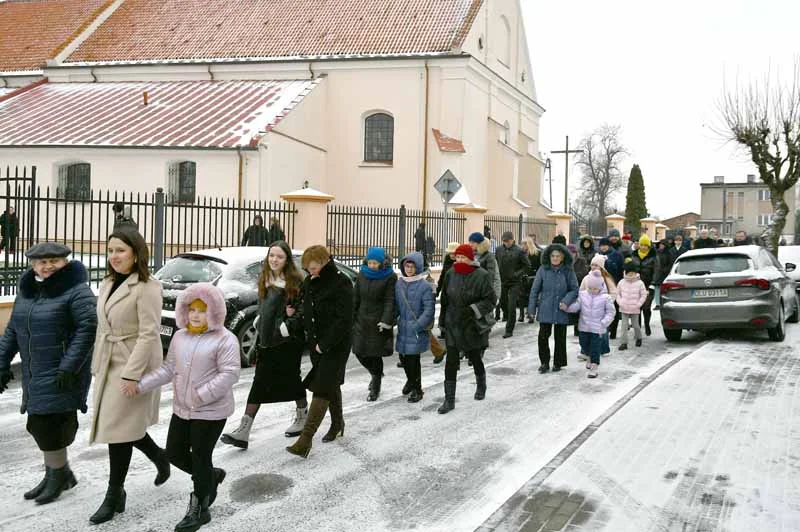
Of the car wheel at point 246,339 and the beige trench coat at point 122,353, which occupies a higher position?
the beige trench coat at point 122,353

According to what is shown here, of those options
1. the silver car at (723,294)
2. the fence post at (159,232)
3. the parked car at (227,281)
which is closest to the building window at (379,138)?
the fence post at (159,232)

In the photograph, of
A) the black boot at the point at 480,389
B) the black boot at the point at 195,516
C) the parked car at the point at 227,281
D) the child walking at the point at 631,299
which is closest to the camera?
the black boot at the point at 195,516

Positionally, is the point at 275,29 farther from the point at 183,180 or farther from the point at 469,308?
the point at 469,308

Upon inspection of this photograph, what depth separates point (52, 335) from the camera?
4.88m

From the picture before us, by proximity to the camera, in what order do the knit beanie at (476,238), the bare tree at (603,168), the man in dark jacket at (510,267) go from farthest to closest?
the bare tree at (603,168) < the man in dark jacket at (510,267) < the knit beanie at (476,238)

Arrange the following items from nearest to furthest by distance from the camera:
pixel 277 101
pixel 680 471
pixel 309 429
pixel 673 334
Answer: pixel 680 471 → pixel 309 429 → pixel 673 334 → pixel 277 101

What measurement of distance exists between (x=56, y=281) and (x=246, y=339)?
18.4ft

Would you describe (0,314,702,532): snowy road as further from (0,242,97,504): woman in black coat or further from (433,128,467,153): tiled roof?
(433,128,467,153): tiled roof

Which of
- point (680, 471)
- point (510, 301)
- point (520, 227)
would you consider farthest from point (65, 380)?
point (520, 227)

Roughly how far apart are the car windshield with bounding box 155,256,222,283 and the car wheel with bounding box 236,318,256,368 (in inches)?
29.0

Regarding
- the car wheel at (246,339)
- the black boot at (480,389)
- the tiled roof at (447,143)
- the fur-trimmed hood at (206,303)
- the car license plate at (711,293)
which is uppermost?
the tiled roof at (447,143)

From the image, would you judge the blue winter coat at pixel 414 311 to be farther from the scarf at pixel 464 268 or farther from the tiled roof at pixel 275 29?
the tiled roof at pixel 275 29

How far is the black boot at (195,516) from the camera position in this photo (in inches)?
178

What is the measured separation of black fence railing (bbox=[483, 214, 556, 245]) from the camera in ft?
78.7
